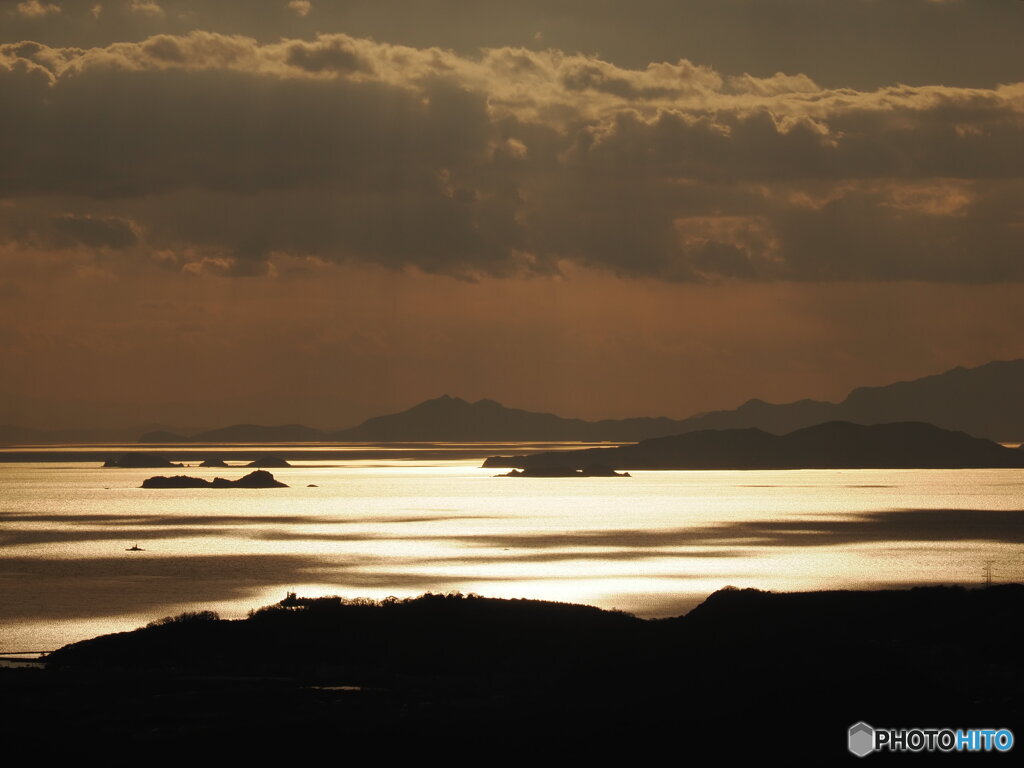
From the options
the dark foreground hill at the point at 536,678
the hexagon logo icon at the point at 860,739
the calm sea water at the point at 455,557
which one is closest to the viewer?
the hexagon logo icon at the point at 860,739

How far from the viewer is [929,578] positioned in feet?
305

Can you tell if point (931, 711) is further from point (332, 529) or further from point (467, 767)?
point (332, 529)

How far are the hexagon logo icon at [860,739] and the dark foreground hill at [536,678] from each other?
335 millimetres

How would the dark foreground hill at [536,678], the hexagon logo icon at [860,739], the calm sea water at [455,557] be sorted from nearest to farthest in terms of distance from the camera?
the hexagon logo icon at [860,739] < the dark foreground hill at [536,678] < the calm sea water at [455,557]

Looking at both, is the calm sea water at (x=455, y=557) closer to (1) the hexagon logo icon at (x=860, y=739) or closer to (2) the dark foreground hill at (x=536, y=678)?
(2) the dark foreground hill at (x=536, y=678)

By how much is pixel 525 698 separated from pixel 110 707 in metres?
12.4

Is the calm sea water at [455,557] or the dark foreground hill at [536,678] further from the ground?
the dark foreground hill at [536,678]

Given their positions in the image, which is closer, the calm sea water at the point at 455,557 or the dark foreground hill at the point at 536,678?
the dark foreground hill at the point at 536,678

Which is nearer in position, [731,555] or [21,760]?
[21,760]

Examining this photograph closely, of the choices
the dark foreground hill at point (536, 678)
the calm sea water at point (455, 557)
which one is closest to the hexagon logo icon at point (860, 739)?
the dark foreground hill at point (536, 678)

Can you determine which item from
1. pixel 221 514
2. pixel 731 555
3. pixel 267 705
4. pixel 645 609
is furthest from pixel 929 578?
pixel 221 514

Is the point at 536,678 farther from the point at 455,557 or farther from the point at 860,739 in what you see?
the point at 455,557

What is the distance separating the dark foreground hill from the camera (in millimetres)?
31828

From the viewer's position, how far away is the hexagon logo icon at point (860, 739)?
29.8 m
